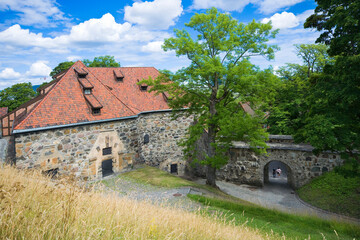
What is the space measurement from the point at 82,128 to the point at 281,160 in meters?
15.7

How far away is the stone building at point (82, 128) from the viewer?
12.3 metres

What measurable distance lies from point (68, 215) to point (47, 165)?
1167 cm

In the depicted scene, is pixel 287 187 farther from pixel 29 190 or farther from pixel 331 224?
pixel 29 190

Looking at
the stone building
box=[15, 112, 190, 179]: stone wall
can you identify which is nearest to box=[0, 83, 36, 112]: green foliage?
the stone building

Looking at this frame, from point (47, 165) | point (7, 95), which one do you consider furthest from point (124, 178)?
point (7, 95)

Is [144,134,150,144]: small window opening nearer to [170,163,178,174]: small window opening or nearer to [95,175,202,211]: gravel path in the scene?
[170,163,178,174]: small window opening

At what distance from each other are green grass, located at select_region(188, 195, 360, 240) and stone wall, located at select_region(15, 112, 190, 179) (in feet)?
24.5

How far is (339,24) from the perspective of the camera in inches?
314

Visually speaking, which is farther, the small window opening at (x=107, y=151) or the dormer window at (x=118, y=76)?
the dormer window at (x=118, y=76)

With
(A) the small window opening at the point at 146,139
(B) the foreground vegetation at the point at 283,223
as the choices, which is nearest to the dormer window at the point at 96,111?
(A) the small window opening at the point at 146,139

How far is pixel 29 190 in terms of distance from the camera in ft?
11.7

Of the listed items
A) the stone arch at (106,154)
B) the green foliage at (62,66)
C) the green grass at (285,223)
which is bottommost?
the green grass at (285,223)

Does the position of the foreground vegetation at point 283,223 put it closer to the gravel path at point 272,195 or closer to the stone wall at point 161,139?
the gravel path at point 272,195

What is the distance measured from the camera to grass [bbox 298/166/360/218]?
13.4 m
